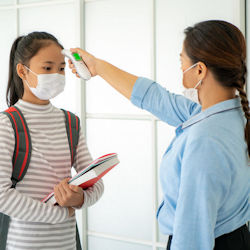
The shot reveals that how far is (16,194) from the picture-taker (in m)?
1.27

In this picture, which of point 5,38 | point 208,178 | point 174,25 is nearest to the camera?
point 208,178

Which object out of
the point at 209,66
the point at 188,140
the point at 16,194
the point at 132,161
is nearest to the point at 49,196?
the point at 16,194

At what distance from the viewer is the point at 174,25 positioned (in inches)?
87.9

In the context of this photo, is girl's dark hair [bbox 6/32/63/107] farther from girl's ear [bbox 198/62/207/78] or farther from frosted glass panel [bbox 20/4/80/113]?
frosted glass panel [bbox 20/4/80/113]

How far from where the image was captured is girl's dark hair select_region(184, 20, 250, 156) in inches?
41.3

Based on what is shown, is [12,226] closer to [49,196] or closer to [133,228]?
[49,196]

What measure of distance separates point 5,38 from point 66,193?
195cm

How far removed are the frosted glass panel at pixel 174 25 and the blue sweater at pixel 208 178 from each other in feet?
3.78

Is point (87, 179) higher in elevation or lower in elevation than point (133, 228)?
higher

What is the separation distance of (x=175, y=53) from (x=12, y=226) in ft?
4.55

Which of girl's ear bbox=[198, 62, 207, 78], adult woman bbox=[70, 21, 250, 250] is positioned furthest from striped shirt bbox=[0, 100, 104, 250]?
girl's ear bbox=[198, 62, 207, 78]

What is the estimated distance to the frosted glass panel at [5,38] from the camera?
284cm

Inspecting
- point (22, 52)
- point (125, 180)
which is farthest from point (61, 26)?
point (22, 52)

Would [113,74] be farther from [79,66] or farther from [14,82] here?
[14,82]
